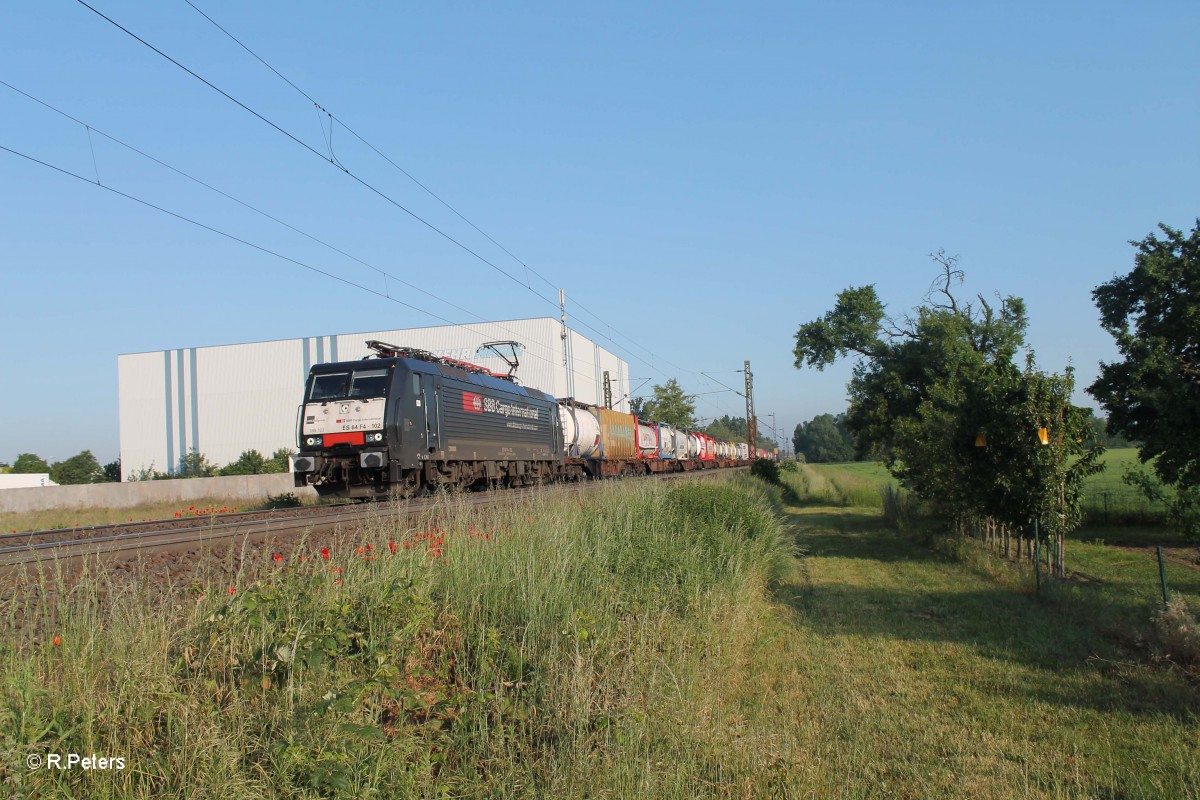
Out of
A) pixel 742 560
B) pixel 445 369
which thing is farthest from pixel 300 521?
pixel 445 369

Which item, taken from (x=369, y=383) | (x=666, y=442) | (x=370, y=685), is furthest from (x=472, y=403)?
(x=666, y=442)

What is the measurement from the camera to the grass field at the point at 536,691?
3.56 meters

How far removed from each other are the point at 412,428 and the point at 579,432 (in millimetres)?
14613

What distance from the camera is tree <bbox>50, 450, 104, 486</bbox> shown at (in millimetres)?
64750

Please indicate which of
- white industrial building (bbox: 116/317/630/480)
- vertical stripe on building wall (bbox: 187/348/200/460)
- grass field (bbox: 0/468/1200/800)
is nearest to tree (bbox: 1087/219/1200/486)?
grass field (bbox: 0/468/1200/800)

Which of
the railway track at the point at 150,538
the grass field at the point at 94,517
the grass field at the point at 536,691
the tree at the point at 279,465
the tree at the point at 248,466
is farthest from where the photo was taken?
the tree at the point at 248,466

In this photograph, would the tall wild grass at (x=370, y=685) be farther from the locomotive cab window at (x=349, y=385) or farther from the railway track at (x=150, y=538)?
the locomotive cab window at (x=349, y=385)

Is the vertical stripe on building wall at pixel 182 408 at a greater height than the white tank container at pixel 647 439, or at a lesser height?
greater

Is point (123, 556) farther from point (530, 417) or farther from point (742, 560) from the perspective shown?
point (530, 417)

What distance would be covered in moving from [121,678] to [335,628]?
1.07 m

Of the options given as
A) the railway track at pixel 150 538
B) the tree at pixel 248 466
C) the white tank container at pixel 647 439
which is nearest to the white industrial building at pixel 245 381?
the tree at pixel 248 466

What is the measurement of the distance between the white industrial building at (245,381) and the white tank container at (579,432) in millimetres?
26476

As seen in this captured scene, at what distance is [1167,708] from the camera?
20.8 feet

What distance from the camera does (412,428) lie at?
53.6 ft
